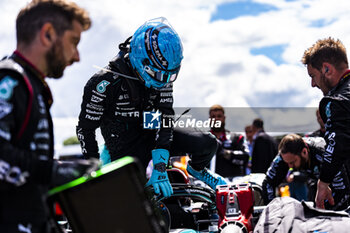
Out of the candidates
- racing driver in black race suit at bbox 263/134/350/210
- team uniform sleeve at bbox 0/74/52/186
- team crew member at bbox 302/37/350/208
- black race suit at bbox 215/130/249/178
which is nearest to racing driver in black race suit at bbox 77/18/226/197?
team crew member at bbox 302/37/350/208

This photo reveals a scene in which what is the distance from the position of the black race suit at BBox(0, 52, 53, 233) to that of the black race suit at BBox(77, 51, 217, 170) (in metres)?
1.85

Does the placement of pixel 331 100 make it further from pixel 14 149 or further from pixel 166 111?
pixel 14 149

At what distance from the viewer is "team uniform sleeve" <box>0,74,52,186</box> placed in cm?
196

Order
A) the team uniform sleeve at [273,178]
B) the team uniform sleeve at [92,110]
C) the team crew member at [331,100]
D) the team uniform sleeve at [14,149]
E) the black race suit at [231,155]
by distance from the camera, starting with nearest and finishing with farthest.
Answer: the team uniform sleeve at [14,149]
the team crew member at [331,100]
the team uniform sleeve at [92,110]
the team uniform sleeve at [273,178]
the black race suit at [231,155]

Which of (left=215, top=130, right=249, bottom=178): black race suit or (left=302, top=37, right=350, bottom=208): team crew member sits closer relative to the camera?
(left=302, top=37, right=350, bottom=208): team crew member

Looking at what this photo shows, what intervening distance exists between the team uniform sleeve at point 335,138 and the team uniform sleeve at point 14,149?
2.71 m

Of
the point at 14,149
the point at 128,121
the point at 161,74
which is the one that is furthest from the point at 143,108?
the point at 14,149

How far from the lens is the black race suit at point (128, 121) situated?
408 cm

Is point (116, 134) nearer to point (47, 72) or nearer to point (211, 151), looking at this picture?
point (211, 151)

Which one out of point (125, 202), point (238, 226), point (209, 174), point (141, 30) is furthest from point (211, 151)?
point (125, 202)

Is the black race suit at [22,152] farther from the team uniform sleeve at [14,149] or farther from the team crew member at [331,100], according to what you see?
the team crew member at [331,100]

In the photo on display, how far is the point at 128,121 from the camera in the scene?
4250 mm

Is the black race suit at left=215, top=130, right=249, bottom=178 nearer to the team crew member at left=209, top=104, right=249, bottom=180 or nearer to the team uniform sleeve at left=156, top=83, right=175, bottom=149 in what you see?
the team crew member at left=209, top=104, right=249, bottom=180

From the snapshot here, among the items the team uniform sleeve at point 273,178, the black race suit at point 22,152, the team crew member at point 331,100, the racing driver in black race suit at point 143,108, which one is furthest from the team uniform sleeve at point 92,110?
the team uniform sleeve at point 273,178
